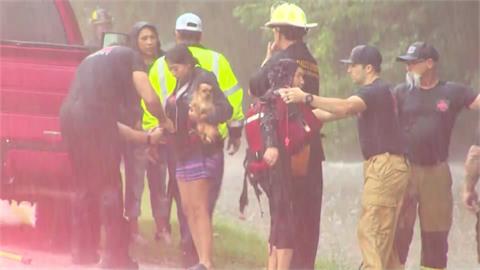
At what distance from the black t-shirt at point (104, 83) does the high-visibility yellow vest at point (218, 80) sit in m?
0.16

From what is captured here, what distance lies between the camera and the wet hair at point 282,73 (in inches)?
428

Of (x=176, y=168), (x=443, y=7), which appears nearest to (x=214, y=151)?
(x=176, y=168)

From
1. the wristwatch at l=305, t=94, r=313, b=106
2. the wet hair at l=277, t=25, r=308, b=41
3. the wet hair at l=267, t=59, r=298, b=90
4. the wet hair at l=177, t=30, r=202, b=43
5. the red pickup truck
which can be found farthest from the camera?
the red pickup truck

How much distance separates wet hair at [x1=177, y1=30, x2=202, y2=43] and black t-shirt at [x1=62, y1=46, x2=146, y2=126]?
1.25 ft

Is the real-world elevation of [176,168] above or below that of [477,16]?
below

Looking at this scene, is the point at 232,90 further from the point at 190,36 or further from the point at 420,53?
the point at 420,53

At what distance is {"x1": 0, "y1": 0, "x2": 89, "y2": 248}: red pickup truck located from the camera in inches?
457

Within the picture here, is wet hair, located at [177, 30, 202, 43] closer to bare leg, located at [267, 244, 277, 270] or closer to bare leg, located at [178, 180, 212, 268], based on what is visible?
bare leg, located at [178, 180, 212, 268]

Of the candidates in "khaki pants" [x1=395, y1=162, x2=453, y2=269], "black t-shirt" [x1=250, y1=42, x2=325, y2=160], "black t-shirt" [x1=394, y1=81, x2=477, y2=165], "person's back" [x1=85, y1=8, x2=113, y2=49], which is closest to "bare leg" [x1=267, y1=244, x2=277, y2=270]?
"black t-shirt" [x1=250, y1=42, x2=325, y2=160]

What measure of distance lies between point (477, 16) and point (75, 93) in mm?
3038

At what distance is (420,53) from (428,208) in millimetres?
1130

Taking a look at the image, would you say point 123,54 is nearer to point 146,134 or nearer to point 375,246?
point 146,134

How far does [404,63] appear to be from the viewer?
1109 centimetres

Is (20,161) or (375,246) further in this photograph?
(20,161)
